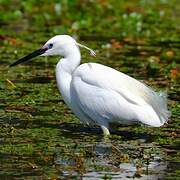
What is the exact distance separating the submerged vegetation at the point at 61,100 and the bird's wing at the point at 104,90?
35 cm

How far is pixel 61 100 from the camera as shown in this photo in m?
11.0

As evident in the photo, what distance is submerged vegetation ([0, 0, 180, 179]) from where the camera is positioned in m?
7.91

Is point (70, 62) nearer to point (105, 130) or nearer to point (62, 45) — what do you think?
point (62, 45)

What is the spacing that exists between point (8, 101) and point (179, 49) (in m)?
5.43

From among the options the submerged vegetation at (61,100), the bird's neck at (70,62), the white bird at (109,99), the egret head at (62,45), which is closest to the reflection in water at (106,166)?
the submerged vegetation at (61,100)

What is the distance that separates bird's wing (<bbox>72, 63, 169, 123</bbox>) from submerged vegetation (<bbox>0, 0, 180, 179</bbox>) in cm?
35

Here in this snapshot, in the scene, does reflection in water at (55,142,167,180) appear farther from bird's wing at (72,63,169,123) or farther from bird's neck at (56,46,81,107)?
bird's neck at (56,46,81,107)

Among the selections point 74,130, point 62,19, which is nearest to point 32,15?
point 62,19

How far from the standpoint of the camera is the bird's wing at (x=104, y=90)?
30.3 ft

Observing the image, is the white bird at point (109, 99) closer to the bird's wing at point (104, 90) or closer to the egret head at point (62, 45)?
the bird's wing at point (104, 90)

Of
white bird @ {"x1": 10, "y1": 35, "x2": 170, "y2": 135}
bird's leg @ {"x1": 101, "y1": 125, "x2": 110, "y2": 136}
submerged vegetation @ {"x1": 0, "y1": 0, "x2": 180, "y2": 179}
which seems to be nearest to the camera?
submerged vegetation @ {"x1": 0, "y1": 0, "x2": 180, "y2": 179}

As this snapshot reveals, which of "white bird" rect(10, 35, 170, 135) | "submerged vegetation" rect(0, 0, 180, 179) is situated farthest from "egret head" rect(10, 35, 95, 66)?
"submerged vegetation" rect(0, 0, 180, 179)

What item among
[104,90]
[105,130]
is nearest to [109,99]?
[104,90]

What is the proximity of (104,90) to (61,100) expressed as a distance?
1874 mm
